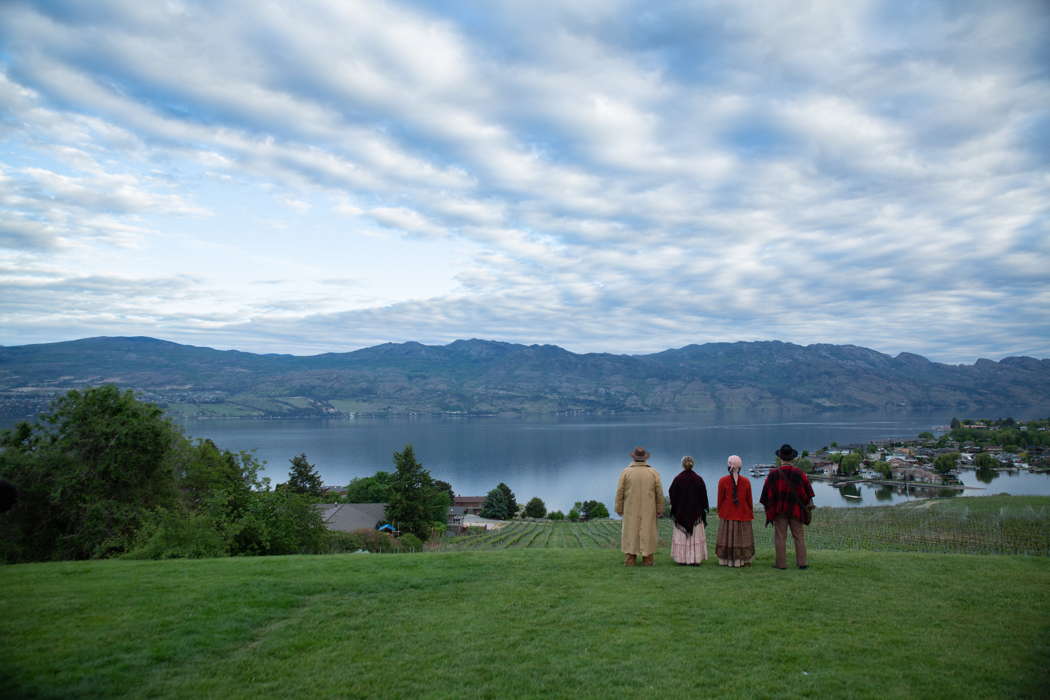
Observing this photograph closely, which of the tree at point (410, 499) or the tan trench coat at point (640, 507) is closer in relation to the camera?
the tan trench coat at point (640, 507)

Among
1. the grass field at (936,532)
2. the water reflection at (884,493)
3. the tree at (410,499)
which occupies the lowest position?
the water reflection at (884,493)

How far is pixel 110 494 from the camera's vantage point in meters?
20.8

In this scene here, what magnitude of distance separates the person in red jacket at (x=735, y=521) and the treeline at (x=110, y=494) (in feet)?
43.8

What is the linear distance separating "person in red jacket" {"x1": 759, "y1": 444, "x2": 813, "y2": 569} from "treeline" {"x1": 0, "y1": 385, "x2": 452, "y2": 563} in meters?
14.3

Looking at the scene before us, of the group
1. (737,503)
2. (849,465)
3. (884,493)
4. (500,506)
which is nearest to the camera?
(737,503)

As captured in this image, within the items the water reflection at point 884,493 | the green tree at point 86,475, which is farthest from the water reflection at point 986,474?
the green tree at point 86,475

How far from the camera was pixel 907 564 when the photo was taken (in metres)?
11.5

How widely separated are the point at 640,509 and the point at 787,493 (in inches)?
111

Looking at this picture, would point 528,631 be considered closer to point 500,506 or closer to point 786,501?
point 786,501

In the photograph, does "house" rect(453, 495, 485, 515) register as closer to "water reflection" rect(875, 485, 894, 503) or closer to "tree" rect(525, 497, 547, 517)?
"tree" rect(525, 497, 547, 517)

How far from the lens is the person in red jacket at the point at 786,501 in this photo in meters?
11.3

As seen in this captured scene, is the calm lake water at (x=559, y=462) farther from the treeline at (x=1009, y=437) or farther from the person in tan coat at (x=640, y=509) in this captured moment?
the person in tan coat at (x=640, y=509)

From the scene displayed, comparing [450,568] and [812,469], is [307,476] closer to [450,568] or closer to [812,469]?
[450,568]

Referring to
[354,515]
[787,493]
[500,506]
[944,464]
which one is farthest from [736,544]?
[944,464]
